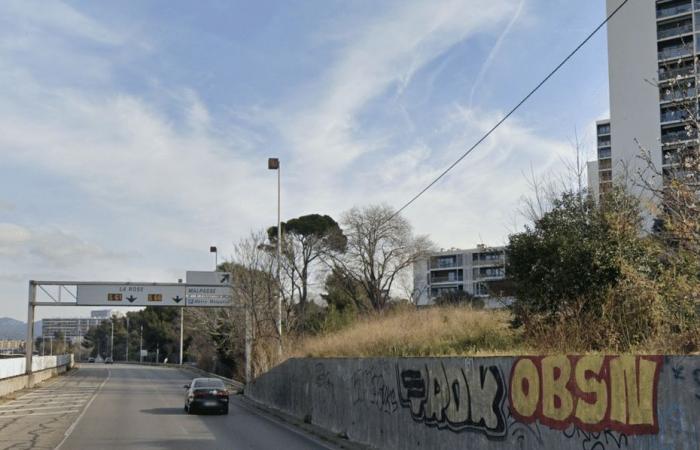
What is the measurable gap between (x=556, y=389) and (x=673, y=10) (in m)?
80.9

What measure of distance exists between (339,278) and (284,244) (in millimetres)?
7586

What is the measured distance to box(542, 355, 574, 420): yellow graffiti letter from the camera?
8570 mm

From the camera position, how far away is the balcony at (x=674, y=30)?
245ft

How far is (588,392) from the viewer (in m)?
8.11

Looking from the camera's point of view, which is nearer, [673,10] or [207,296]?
[207,296]

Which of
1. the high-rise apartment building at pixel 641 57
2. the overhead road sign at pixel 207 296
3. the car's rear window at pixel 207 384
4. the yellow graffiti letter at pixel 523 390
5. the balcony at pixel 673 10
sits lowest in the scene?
the car's rear window at pixel 207 384

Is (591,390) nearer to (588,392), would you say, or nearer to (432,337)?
(588,392)

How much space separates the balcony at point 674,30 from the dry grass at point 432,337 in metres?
64.5

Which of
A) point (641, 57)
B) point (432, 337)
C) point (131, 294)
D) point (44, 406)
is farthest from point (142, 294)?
point (641, 57)

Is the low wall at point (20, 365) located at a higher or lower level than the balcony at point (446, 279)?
lower

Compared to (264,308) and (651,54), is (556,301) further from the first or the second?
(651,54)

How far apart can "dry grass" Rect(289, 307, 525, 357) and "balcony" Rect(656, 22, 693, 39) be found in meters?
64.5

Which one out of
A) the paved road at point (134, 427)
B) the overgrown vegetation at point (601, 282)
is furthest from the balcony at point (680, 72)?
the paved road at point (134, 427)

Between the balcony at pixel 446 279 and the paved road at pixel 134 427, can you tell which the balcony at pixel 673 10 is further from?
the paved road at pixel 134 427
